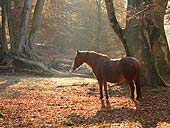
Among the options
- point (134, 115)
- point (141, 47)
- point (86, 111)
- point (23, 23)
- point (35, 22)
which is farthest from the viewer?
point (35, 22)

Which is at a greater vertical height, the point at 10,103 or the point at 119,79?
the point at 119,79

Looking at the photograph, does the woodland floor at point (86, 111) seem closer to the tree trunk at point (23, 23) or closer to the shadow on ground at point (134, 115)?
the shadow on ground at point (134, 115)

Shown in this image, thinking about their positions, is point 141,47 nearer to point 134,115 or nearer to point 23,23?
point 134,115

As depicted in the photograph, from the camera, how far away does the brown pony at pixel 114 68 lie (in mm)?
8773

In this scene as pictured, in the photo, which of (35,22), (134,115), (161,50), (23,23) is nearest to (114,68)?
(134,115)

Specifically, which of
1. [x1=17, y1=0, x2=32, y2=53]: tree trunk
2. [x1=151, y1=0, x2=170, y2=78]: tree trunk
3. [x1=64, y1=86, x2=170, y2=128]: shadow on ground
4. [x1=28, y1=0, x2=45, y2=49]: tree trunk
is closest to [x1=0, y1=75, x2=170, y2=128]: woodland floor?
[x1=64, y1=86, x2=170, y2=128]: shadow on ground

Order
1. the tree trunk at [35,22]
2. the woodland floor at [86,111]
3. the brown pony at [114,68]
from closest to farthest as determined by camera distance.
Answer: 1. the woodland floor at [86,111]
2. the brown pony at [114,68]
3. the tree trunk at [35,22]

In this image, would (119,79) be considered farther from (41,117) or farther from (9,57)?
(9,57)

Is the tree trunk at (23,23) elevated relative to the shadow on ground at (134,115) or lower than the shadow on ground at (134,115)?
elevated

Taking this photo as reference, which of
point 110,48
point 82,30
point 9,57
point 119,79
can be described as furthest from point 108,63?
point 82,30

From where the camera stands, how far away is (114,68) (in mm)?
9305

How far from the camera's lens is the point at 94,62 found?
10180 mm

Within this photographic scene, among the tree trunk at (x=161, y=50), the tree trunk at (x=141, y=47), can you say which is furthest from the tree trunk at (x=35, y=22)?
the tree trunk at (x=161, y=50)

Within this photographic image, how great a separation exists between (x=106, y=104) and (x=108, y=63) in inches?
56.6
